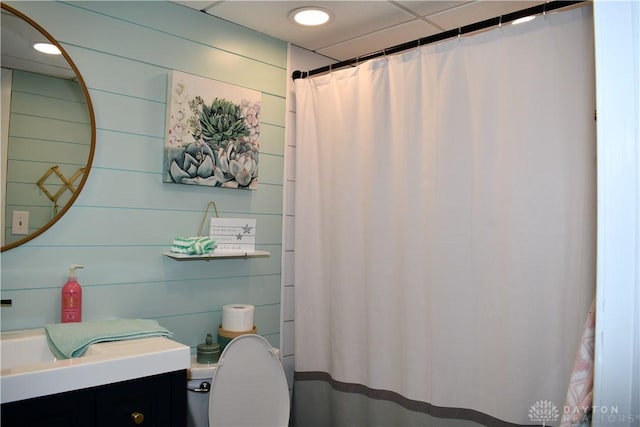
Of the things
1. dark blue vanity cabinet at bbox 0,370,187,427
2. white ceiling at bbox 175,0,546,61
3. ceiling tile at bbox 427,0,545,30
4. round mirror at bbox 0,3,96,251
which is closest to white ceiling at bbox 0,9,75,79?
round mirror at bbox 0,3,96,251

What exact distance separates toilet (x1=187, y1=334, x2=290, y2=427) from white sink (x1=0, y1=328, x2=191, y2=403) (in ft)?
1.30

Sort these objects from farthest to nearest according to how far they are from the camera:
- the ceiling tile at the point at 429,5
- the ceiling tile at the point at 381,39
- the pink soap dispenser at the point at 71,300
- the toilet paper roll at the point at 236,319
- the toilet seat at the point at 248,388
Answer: the ceiling tile at the point at 381,39, the toilet paper roll at the point at 236,319, the ceiling tile at the point at 429,5, the toilet seat at the point at 248,388, the pink soap dispenser at the point at 71,300

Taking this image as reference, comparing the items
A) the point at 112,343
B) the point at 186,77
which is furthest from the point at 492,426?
the point at 186,77

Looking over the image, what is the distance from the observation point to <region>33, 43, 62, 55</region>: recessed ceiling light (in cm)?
172

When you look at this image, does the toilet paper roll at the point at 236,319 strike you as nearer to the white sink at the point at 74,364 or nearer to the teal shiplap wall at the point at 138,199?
the teal shiplap wall at the point at 138,199

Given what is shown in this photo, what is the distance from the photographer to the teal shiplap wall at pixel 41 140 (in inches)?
65.7

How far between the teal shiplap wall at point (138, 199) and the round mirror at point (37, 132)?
5 centimetres

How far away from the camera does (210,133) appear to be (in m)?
2.18

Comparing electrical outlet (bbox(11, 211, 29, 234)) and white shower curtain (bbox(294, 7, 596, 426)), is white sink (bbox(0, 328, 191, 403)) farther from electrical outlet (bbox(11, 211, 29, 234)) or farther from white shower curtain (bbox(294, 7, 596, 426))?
white shower curtain (bbox(294, 7, 596, 426))

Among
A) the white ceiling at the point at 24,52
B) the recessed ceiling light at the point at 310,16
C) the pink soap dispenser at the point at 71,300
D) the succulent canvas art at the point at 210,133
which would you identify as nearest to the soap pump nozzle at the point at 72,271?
the pink soap dispenser at the point at 71,300

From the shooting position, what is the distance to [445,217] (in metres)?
1.95

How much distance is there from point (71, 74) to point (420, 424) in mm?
2004

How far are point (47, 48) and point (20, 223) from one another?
2.16 feet

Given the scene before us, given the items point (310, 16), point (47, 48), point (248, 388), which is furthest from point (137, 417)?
point (310, 16)
